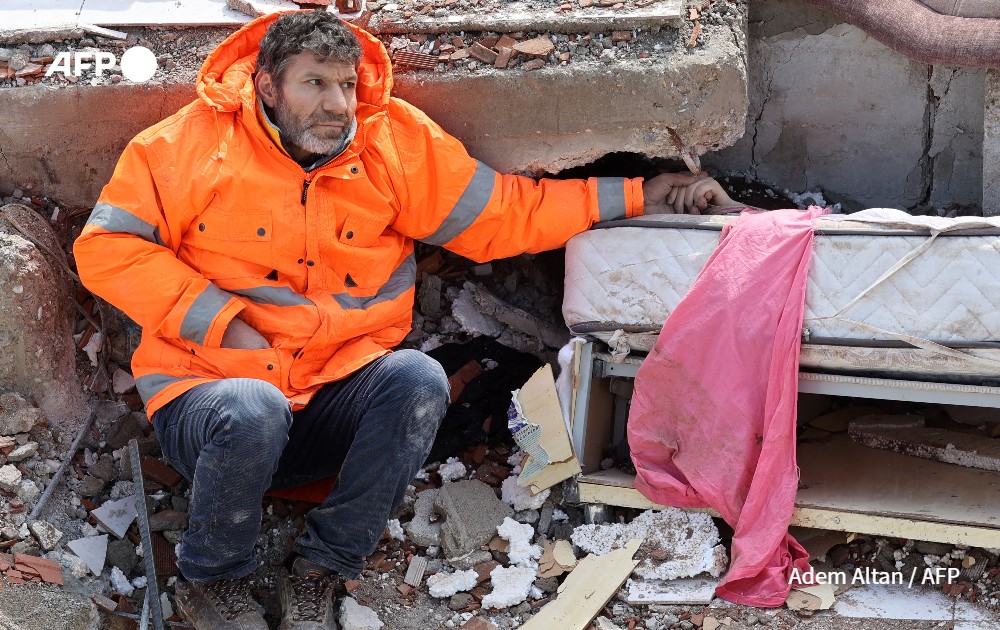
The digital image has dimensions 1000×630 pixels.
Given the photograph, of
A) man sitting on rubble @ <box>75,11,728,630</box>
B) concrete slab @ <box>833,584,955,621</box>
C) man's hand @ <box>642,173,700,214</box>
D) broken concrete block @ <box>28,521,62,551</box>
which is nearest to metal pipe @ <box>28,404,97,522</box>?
broken concrete block @ <box>28,521,62,551</box>

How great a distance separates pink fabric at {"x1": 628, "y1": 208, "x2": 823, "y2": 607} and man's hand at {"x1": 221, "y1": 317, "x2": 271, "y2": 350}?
1.21 metres

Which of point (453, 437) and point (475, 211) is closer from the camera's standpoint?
point (475, 211)

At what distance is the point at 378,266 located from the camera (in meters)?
3.53

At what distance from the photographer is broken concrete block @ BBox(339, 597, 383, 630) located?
3.24m

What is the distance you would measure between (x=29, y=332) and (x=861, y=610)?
284cm

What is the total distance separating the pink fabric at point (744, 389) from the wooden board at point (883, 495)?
16 centimetres

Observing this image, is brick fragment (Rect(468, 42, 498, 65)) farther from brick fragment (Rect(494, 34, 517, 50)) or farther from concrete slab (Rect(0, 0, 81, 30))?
concrete slab (Rect(0, 0, 81, 30))

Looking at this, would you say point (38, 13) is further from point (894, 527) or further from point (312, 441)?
point (894, 527)

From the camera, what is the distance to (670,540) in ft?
11.4

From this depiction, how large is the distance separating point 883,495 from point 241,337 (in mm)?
2105

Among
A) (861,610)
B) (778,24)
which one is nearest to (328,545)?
(861,610)

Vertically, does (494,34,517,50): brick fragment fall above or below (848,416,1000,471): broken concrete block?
above

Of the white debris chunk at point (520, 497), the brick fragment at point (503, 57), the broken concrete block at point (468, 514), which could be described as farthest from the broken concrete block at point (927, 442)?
the brick fragment at point (503, 57)

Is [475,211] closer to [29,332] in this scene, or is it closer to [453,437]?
[453,437]
